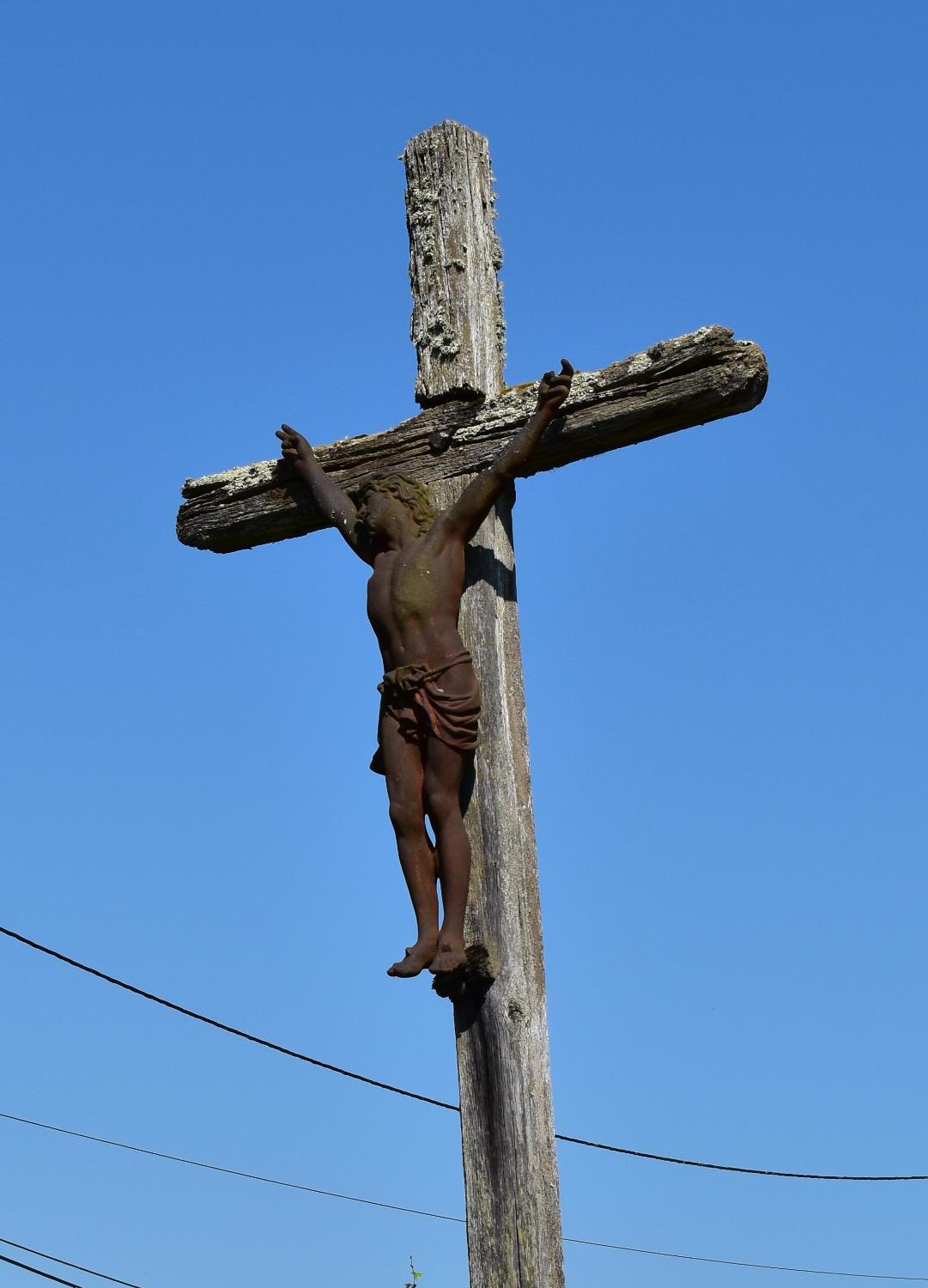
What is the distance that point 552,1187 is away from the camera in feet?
17.5

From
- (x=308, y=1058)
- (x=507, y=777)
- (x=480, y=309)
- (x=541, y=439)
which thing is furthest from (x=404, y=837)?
(x=308, y=1058)

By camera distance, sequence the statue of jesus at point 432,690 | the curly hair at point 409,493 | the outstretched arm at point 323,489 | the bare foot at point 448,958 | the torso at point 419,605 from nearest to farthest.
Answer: the bare foot at point 448,958 → the statue of jesus at point 432,690 → the torso at point 419,605 → the curly hair at point 409,493 → the outstretched arm at point 323,489

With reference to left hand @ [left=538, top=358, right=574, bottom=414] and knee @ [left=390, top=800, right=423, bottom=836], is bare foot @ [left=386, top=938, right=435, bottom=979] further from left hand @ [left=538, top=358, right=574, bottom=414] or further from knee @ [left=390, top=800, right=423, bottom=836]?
left hand @ [left=538, top=358, right=574, bottom=414]

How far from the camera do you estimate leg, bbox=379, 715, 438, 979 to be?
18.5 ft

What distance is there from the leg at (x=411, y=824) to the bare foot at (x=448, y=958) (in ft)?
0.21

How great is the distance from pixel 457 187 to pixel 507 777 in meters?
1.86

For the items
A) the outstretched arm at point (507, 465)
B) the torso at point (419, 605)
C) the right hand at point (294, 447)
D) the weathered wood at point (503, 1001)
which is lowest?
the weathered wood at point (503, 1001)

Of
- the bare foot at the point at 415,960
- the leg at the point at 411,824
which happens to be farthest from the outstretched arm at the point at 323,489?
the bare foot at the point at 415,960

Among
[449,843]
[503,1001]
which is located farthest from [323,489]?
[503,1001]

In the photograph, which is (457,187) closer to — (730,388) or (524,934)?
(730,388)

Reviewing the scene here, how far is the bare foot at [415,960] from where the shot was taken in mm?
5500

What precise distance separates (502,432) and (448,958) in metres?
1.53

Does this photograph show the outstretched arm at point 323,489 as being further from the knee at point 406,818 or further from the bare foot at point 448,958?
the bare foot at point 448,958

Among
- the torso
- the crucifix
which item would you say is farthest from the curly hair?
the torso
